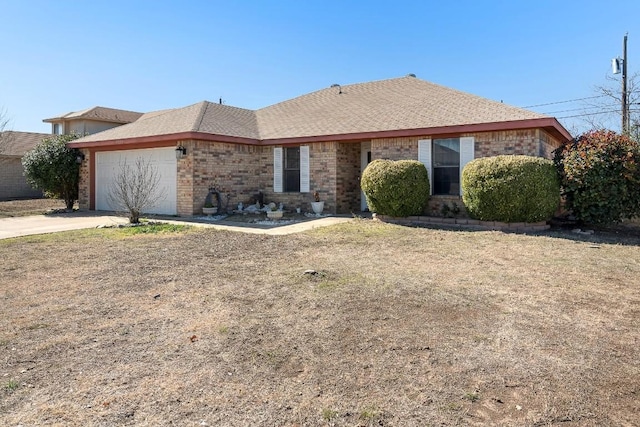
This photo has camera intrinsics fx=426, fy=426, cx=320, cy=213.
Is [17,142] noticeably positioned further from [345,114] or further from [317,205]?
[317,205]

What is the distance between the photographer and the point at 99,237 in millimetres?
9328

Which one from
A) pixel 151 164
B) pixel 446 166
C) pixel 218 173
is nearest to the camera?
pixel 446 166

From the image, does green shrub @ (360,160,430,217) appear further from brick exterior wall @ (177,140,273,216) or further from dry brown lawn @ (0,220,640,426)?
brick exterior wall @ (177,140,273,216)

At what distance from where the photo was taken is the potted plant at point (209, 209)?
13.5m

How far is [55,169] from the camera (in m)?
16.0

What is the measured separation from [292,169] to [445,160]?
5.34 metres

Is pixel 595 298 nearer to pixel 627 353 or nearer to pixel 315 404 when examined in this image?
pixel 627 353

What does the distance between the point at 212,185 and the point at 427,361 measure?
38.1 ft

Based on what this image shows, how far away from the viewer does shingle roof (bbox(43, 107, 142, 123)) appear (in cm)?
2750

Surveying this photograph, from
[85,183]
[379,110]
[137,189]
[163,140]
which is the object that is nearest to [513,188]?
[379,110]

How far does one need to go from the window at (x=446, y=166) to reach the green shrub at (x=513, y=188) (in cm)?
153

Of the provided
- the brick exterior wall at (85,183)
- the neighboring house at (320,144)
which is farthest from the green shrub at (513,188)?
the brick exterior wall at (85,183)

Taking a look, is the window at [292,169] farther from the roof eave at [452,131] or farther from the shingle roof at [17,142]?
the shingle roof at [17,142]

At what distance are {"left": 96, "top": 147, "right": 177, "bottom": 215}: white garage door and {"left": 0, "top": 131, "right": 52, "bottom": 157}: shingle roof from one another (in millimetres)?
10727
